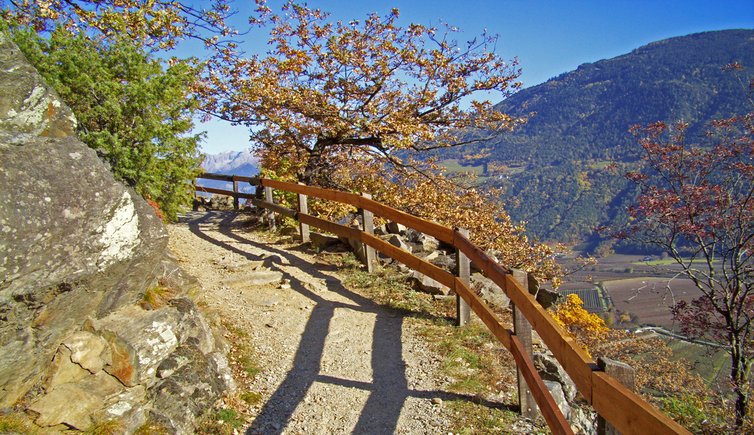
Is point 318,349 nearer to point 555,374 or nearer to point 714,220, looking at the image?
point 555,374

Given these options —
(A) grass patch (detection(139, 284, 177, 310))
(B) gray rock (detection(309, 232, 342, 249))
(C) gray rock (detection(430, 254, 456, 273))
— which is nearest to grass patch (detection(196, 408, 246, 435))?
(A) grass patch (detection(139, 284, 177, 310))

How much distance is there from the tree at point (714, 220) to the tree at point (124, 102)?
12.3m

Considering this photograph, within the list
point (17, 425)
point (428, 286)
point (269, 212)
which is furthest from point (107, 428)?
point (269, 212)

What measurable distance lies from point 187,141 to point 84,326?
4066mm

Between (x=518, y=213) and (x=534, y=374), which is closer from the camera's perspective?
(x=534, y=374)

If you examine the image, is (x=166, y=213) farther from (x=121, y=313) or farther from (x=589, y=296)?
(x=589, y=296)

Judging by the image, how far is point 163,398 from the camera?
4.18m

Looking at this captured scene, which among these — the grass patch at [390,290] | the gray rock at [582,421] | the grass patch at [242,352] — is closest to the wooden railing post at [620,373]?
the gray rock at [582,421]

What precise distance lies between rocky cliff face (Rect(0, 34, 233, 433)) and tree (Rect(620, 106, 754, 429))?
12.4 m

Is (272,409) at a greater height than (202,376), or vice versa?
(202,376)

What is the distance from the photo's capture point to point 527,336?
13.9 feet

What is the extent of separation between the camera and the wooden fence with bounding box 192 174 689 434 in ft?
7.24

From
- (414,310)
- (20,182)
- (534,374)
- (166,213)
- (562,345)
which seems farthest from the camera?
(166,213)

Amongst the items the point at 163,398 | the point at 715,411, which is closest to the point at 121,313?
the point at 163,398
